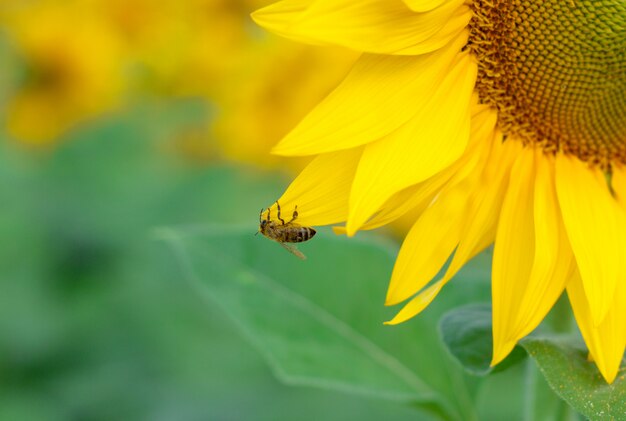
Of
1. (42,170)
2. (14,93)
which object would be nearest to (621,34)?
(42,170)

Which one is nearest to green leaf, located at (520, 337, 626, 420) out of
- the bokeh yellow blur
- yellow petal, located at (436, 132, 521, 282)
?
yellow petal, located at (436, 132, 521, 282)

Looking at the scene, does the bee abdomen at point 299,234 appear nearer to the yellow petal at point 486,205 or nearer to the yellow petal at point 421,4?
the yellow petal at point 486,205

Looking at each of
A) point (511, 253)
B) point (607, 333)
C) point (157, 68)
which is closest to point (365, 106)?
point (511, 253)

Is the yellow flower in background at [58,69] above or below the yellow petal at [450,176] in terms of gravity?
below

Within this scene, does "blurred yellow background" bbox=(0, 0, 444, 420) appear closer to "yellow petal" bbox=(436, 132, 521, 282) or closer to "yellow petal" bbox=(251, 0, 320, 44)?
"yellow petal" bbox=(436, 132, 521, 282)

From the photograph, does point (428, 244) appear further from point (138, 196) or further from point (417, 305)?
point (138, 196)

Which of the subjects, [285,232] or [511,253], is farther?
[285,232]

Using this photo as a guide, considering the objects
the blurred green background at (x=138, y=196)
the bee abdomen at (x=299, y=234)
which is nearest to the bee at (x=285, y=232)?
the bee abdomen at (x=299, y=234)
